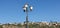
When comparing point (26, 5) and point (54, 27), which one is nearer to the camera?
point (26, 5)

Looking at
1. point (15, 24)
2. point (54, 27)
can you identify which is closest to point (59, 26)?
point (54, 27)

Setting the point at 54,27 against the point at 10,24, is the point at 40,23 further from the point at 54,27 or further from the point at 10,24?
the point at 10,24

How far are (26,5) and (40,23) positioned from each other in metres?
27.8

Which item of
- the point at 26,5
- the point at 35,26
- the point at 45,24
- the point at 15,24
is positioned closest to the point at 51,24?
the point at 45,24

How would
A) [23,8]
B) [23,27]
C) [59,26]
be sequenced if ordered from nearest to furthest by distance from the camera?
[23,8] < [23,27] < [59,26]

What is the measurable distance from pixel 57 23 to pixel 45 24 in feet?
12.3

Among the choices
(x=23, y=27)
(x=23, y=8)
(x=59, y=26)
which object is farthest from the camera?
(x=59, y=26)

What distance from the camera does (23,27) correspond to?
46656mm

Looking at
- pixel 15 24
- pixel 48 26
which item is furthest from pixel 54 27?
pixel 15 24

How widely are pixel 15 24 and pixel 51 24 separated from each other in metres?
8.46

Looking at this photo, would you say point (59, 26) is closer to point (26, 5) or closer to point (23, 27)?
point (23, 27)

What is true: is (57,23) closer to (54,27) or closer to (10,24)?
(54,27)

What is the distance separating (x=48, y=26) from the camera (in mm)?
49062

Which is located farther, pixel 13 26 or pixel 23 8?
pixel 13 26
